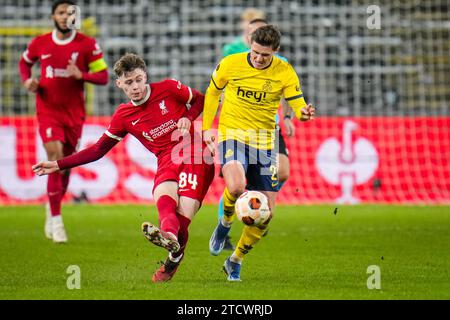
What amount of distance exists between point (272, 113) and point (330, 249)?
2121 mm

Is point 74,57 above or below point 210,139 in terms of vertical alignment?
above

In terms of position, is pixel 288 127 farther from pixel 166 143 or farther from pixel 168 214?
pixel 168 214

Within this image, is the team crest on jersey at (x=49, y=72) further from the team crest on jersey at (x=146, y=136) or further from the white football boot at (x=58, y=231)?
the team crest on jersey at (x=146, y=136)

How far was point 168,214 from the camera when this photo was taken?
713 centimetres

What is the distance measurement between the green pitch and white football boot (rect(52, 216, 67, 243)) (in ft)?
0.38

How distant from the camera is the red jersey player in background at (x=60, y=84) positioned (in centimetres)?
1083

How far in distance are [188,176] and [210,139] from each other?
34cm

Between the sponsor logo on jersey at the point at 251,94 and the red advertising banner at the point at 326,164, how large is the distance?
295 inches

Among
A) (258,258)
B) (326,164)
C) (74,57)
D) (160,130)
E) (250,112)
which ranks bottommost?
(326,164)

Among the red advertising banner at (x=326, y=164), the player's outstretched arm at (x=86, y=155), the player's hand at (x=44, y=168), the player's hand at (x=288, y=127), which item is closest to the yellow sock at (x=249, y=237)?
the player's outstretched arm at (x=86, y=155)

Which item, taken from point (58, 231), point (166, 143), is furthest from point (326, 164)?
point (166, 143)

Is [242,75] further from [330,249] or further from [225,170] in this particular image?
[330,249]
